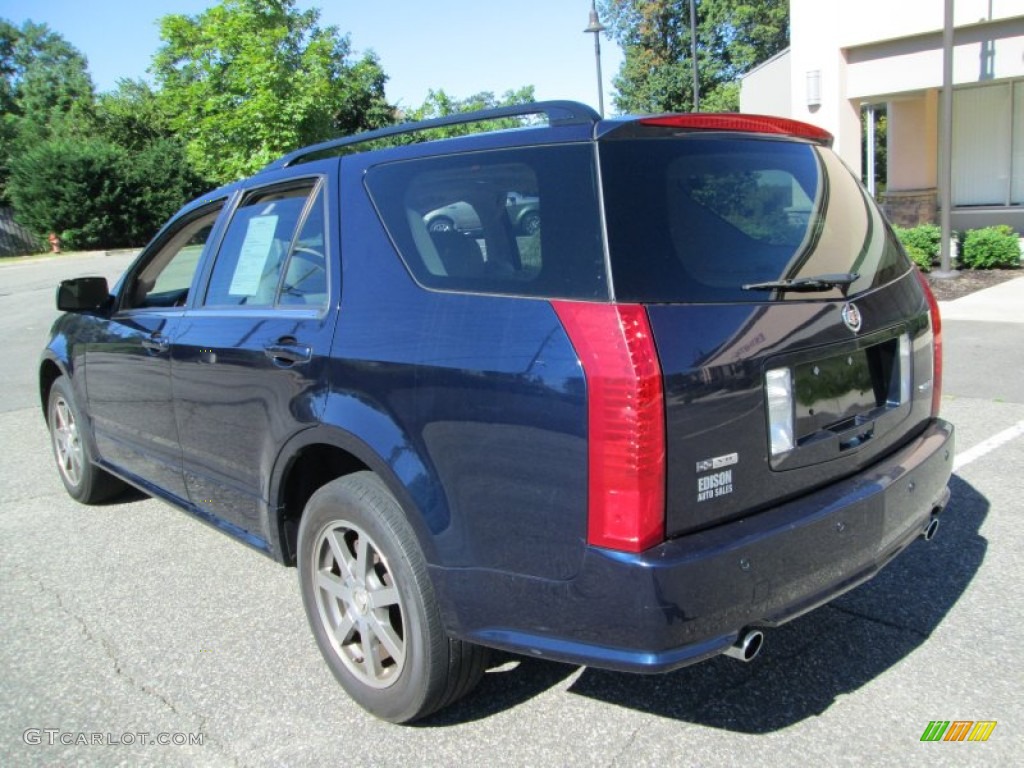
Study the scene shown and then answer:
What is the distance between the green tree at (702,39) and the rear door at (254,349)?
4372 cm

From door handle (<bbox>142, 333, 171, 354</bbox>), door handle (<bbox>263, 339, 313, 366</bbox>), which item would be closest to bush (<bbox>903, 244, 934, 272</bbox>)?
door handle (<bbox>142, 333, 171, 354</bbox>)

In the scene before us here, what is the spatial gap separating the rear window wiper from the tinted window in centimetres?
147

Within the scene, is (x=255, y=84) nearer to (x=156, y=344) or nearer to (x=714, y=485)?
(x=156, y=344)

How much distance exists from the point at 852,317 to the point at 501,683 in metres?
1.70

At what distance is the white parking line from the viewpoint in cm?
506

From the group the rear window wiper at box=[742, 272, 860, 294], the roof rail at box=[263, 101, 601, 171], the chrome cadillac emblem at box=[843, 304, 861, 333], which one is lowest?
the chrome cadillac emblem at box=[843, 304, 861, 333]

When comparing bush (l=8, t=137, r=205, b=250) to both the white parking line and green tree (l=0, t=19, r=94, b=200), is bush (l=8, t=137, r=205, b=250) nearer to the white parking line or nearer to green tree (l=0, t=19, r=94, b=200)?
green tree (l=0, t=19, r=94, b=200)

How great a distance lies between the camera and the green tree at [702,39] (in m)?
45.8

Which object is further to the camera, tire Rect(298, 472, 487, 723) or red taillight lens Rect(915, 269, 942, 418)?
red taillight lens Rect(915, 269, 942, 418)

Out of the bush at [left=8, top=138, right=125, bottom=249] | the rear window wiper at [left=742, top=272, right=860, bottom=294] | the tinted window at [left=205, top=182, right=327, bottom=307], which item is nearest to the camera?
the rear window wiper at [left=742, top=272, right=860, bottom=294]

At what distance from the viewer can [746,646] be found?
2.32 m

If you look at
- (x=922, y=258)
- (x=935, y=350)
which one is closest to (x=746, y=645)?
(x=935, y=350)

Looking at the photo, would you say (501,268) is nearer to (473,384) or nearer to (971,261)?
(473,384)

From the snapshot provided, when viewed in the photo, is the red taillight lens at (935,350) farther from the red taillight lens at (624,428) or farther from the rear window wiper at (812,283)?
the red taillight lens at (624,428)
